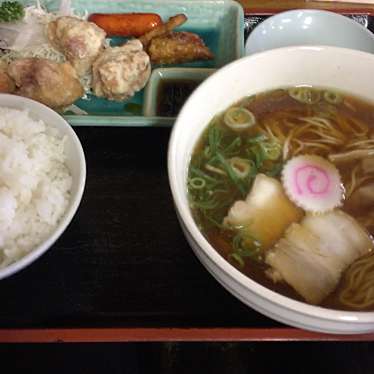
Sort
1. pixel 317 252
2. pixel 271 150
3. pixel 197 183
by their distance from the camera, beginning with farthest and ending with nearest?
pixel 271 150
pixel 197 183
pixel 317 252

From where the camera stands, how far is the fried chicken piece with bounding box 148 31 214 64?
2357 millimetres

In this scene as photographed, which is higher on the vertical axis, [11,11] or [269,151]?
[11,11]

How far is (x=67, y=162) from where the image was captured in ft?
6.06

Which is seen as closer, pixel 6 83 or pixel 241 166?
pixel 241 166

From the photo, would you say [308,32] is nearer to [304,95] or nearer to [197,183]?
[304,95]

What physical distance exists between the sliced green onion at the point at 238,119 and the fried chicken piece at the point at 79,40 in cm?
85

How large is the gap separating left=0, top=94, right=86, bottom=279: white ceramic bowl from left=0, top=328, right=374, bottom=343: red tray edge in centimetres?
19

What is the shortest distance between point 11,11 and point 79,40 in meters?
0.40

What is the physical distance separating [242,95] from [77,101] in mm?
856

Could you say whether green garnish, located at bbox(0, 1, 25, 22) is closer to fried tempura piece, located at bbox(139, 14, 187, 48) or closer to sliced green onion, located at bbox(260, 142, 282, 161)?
fried tempura piece, located at bbox(139, 14, 187, 48)

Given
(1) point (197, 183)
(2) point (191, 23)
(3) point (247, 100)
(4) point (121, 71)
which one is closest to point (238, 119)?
(3) point (247, 100)

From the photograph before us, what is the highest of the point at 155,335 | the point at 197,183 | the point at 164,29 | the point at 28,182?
the point at 164,29
